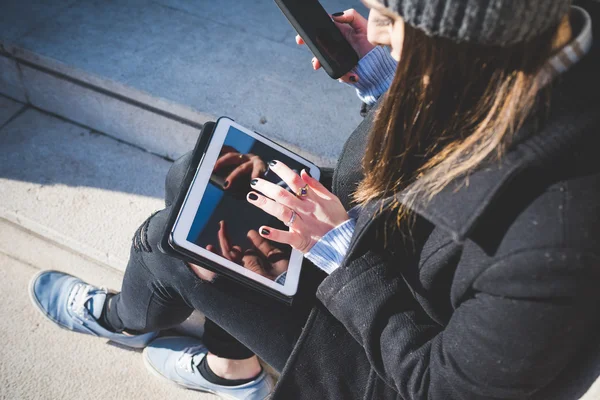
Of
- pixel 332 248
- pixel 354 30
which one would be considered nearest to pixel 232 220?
pixel 332 248

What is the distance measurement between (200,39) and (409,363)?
72.3 inches

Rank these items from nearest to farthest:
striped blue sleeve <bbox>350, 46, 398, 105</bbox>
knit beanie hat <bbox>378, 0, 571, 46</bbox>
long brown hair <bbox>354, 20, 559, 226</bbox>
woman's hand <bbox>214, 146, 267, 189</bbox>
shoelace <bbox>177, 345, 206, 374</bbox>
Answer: knit beanie hat <bbox>378, 0, 571, 46</bbox> → long brown hair <bbox>354, 20, 559, 226</bbox> → woman's hand <bbox>214, 146, 267, 189</bbox> → striped blue sleeve <bbox>350, 46, 398, 105</bbox> → shoelace <bbox>177, 345, 206, 374</bbox>

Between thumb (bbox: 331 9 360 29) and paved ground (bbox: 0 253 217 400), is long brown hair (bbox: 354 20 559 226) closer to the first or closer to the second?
thumb (bbox: 331 9 360 29)

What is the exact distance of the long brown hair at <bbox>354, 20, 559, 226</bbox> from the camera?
86 centimetres

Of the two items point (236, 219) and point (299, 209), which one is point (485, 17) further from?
point (236, 219)

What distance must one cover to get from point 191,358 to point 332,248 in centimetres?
86

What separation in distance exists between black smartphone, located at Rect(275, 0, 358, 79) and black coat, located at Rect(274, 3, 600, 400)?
0.49 metres

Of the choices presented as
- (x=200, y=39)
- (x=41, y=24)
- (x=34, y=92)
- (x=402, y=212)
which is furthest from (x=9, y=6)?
(x=402, y=212)

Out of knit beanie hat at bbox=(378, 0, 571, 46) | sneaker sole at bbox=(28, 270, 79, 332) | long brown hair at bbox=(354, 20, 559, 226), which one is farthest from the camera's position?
sneaker sole at bbox=(28, 270, 79, 332)

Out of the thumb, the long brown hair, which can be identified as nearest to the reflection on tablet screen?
the long brown hair

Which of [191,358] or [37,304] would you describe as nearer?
[191,358]

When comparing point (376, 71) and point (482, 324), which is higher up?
point (376, 71)

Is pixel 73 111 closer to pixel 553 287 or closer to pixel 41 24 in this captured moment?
pixel 41 24

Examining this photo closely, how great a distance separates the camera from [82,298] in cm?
186
